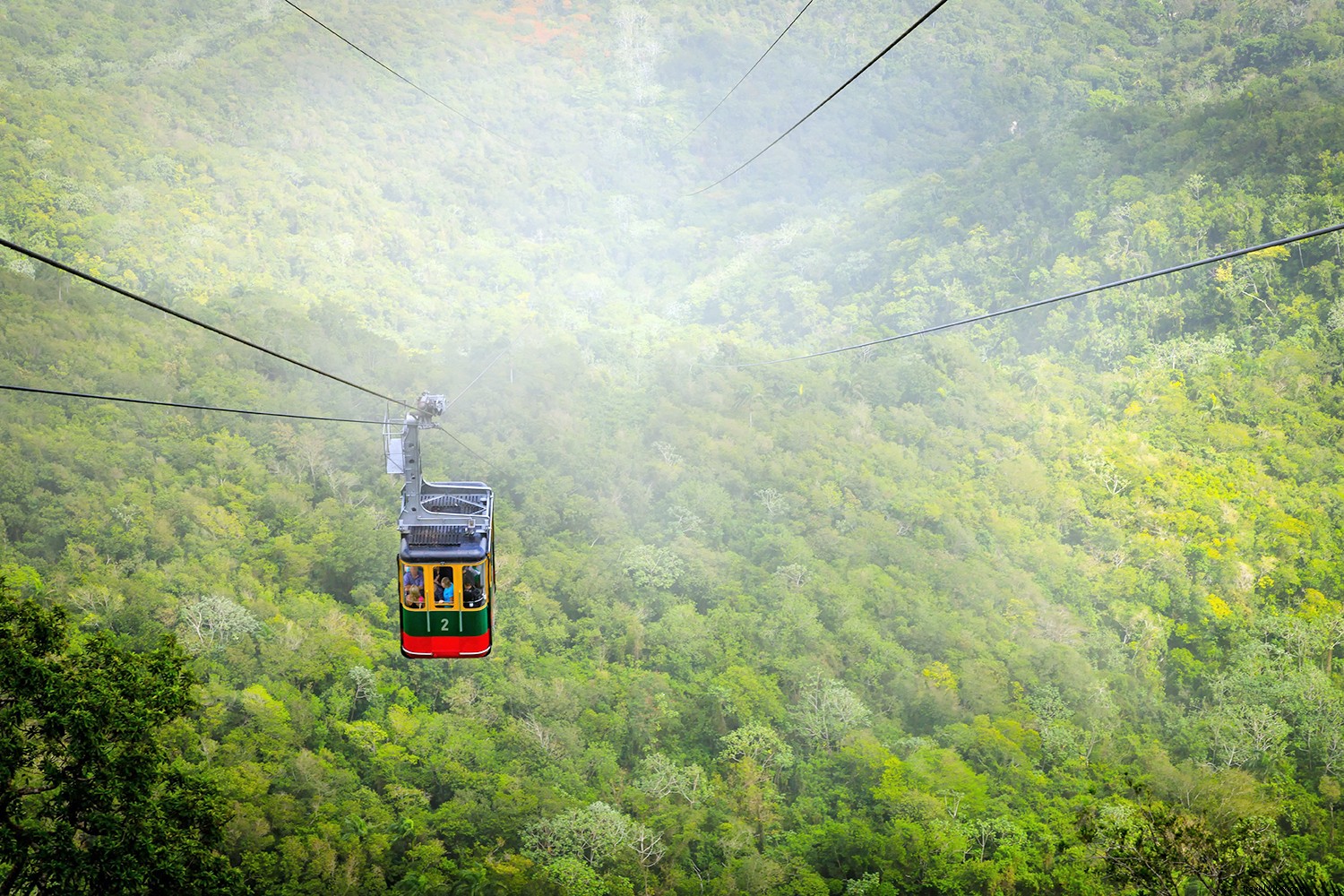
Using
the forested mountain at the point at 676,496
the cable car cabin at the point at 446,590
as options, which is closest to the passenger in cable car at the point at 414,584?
the cable car cabin at the point at 446,590

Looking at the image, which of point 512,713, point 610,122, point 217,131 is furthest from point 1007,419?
point 610,122

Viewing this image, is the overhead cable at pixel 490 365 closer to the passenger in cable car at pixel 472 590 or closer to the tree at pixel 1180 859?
the passenger in cable car at pixel 472 590

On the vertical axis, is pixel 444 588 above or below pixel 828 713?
above

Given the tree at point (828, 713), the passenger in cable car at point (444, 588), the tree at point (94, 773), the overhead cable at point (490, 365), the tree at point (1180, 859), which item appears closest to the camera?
the passenger in cable car at point (444, 588)

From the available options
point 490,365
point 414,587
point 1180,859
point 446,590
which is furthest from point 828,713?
point 490,365

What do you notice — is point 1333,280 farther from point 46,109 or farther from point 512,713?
point 46,109

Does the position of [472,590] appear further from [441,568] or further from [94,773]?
[94,773]
